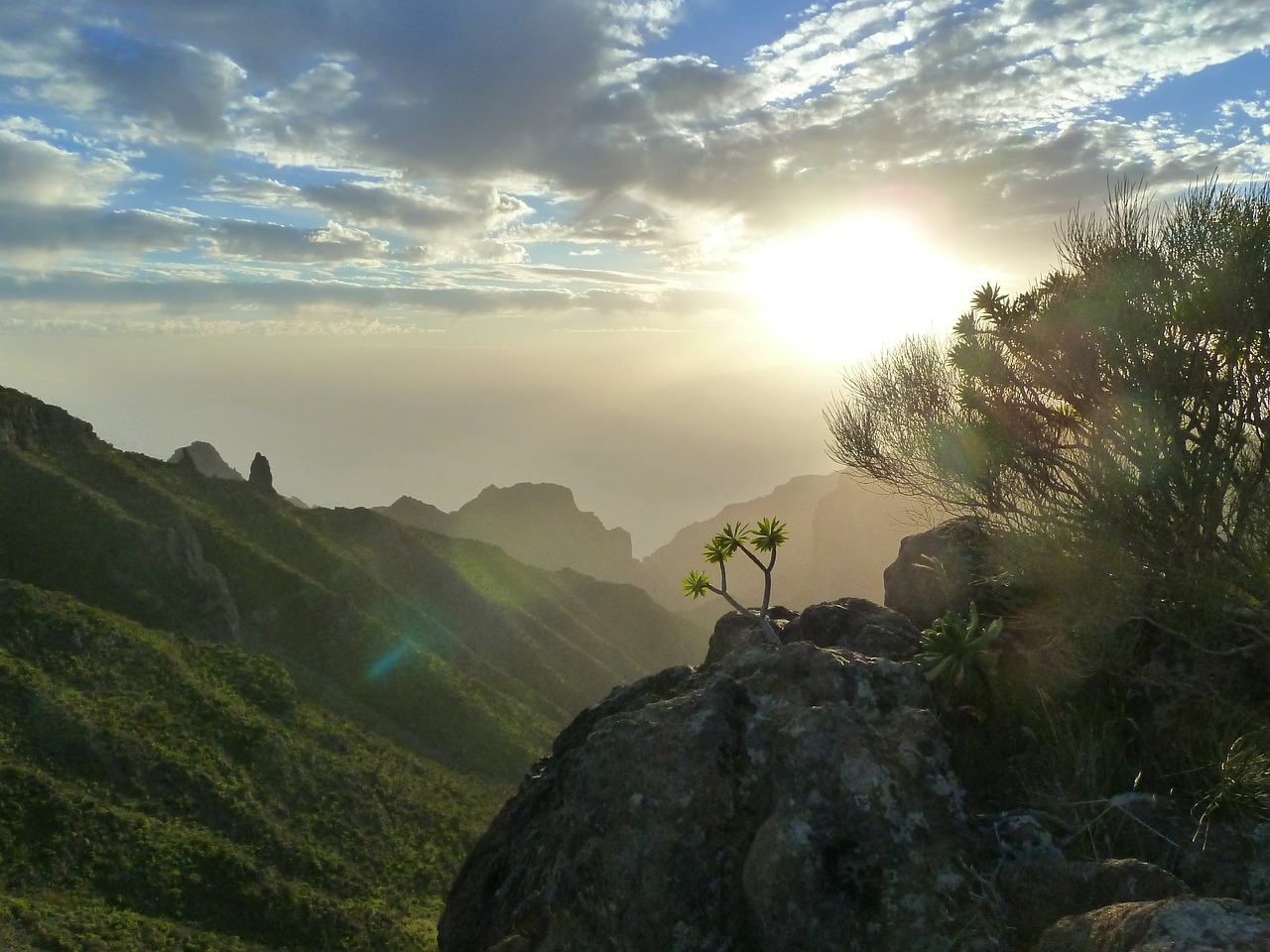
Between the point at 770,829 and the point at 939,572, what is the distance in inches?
337

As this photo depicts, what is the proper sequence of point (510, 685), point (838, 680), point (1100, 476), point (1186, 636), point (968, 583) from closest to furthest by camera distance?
point (838, 680)
point (1186, 636)
point (1100, 476)
point (968, 583)
point (510, 685)

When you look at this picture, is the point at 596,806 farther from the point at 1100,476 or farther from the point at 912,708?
the point at 1100,476

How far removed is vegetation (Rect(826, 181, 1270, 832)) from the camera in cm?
1087

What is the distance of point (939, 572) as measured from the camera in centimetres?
1530

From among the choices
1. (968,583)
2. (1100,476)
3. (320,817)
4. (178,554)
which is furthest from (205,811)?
(1100,476)

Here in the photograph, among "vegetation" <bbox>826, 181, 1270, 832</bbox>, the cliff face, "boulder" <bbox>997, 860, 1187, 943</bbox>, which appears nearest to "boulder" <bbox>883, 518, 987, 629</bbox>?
"vegetation" <bbox>826, 181, 1270, 832</bbox>

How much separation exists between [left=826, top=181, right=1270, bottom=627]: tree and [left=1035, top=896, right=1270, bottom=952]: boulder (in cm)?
747

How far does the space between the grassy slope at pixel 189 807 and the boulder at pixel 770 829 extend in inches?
979

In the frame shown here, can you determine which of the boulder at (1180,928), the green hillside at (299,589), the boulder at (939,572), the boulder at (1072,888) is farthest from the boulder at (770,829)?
the green hillside at (299,589)

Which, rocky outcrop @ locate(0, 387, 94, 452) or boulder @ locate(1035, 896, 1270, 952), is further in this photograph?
rocky outcrop @ locate(0, 387, 94, 452)

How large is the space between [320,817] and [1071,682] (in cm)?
3727

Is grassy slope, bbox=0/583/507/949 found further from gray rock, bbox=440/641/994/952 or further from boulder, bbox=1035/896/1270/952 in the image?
boulder, bbox=1035/896/1270/952

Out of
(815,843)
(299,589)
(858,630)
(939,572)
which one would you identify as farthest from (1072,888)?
(299,589)

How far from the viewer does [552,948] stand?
8078 mm
